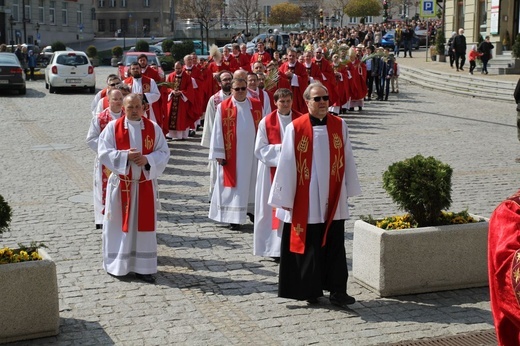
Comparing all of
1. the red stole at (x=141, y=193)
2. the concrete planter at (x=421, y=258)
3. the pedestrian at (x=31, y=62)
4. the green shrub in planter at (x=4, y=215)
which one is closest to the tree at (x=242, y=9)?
the pedestrian at (x=31, y=62)

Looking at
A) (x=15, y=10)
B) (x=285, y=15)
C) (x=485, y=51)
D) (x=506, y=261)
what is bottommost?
(x=506, y=261)

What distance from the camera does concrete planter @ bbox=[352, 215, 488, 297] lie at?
283 inches

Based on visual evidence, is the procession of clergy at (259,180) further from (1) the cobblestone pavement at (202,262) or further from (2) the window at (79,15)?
(2) the window at (79,15)

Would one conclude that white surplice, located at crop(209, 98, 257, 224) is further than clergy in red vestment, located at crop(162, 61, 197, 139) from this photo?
No

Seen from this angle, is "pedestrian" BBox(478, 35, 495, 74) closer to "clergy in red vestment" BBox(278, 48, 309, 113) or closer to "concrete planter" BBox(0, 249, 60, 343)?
"clergy in red vestment" BBox(278, 48, 309, 113)

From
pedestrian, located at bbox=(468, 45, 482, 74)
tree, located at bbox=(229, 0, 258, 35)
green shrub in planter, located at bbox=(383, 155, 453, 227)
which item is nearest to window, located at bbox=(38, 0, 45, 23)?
tree, located at bbox=(229, 0, 258, 35)

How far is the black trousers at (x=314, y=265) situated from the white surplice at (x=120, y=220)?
151cm

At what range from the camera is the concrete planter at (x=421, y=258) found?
7191 mm

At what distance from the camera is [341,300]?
274 inches

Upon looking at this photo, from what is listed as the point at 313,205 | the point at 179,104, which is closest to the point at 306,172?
the point at 313,205

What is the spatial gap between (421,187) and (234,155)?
3.44 meters

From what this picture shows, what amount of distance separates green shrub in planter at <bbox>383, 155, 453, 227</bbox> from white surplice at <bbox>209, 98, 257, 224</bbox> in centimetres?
296

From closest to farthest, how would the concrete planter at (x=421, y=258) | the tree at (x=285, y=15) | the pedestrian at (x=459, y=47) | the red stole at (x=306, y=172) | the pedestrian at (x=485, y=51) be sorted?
the red stole at (x=306, y=172) → the concrete planter at (x=421, y=258) → the pedestrian at (x=485, y=51) → the pedestrian at (x=459, y=47) → the tree at (x=285, y=15)

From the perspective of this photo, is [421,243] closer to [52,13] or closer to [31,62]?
[31,62]
